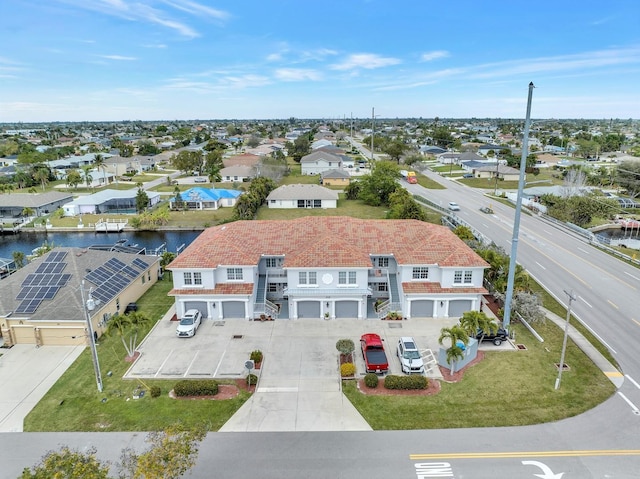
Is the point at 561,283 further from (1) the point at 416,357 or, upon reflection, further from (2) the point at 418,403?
(2) the point at 418,403

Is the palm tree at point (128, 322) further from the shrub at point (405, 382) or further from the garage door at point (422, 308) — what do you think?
the garage door at point (422, 308)

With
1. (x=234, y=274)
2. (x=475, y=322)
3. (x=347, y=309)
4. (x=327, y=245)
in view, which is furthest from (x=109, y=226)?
(x=475, y=322)

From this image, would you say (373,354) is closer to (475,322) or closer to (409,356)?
(409,356)

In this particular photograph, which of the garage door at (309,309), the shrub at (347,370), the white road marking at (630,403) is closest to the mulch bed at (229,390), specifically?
the shrub at (347,370)

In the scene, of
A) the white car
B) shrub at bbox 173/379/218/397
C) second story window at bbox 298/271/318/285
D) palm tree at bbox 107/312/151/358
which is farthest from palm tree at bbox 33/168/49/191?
shrub at bbox 173/379/218/397

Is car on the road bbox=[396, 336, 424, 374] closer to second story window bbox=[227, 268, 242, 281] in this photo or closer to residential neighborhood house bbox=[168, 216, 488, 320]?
residential neighborhood house bbox=[168, 216, 488, 320]

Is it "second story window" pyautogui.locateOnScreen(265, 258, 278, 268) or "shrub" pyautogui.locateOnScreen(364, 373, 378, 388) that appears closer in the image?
"shrub" pyautogui.locateOnScreen(364, 373, 378, 388)
